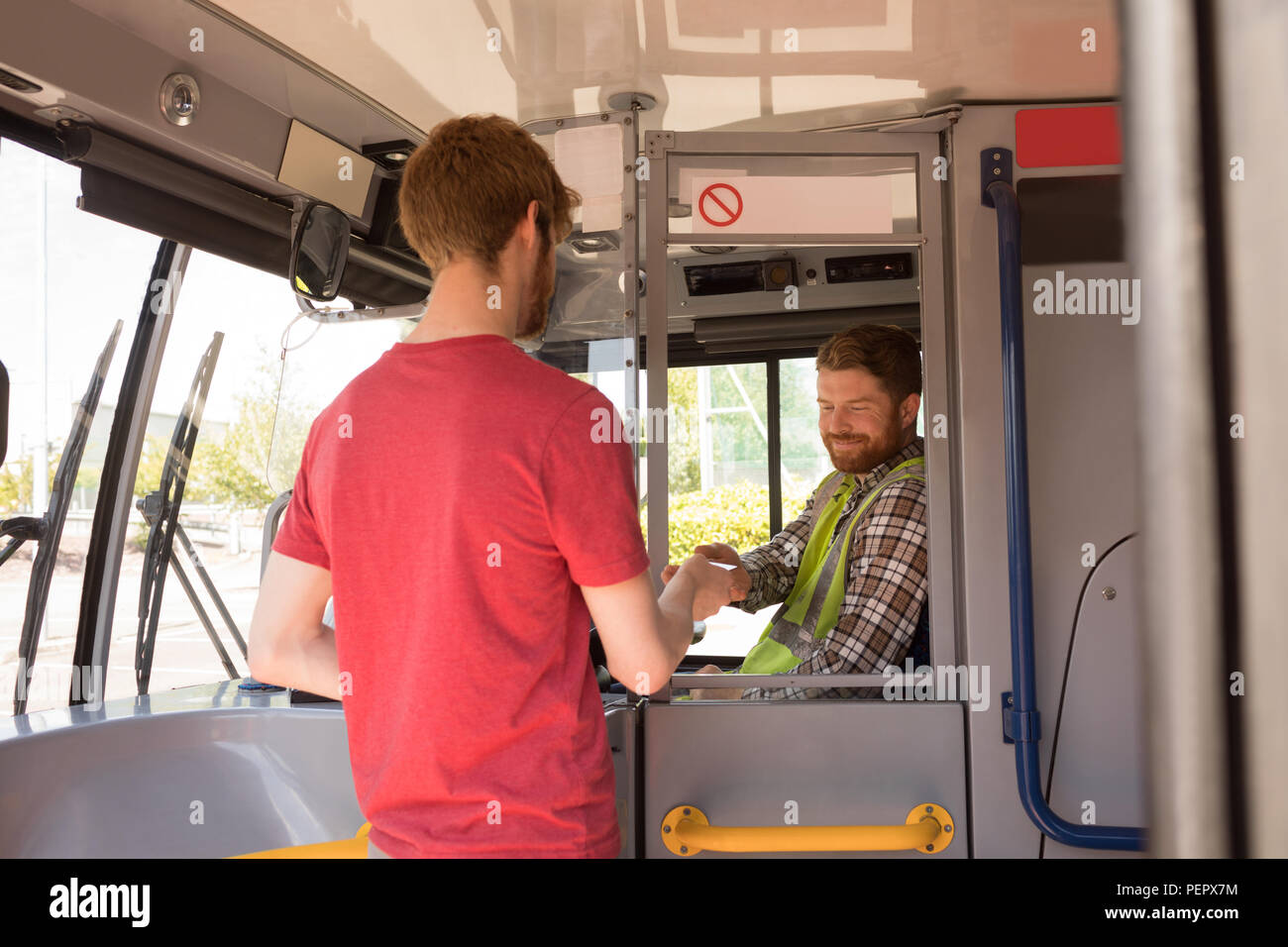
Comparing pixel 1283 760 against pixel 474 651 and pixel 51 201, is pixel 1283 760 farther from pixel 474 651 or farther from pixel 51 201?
pixel 51 201

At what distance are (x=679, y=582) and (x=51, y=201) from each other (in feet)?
16.1

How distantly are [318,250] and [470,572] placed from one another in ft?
4.87

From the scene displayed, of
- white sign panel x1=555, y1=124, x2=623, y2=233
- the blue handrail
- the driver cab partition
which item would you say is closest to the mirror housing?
white sign panel x1=555, y1=124, x2=623, y2=233

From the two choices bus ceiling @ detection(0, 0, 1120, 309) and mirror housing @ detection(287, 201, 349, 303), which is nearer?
bus ceiling @ detection(0, 0, 1120, 309)

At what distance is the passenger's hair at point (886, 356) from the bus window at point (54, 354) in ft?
5.92

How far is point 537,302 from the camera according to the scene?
1.31 m

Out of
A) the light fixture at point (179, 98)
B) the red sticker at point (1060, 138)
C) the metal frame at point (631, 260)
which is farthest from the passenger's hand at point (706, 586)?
the light fixture at point (179, 98)

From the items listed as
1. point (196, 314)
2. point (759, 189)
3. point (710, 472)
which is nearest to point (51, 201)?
point (196, 314)

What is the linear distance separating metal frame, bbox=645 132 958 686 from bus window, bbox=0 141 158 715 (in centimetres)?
123

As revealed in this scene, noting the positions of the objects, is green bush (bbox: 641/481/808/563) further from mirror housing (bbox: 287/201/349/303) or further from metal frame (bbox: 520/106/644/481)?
mirror housing (bbox: 287/201/349/303)

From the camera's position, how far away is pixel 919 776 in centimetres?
206

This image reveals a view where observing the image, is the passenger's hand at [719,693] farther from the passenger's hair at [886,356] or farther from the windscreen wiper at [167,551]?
the windscreen wiper at [167,551]

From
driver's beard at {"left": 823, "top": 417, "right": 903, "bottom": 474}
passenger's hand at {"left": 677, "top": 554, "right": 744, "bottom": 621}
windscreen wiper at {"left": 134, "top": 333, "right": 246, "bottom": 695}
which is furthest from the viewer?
windscreen wiper at {"left": 134, "top": 333, "right": 246, "bottom": 695}

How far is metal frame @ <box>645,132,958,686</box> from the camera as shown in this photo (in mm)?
2137
